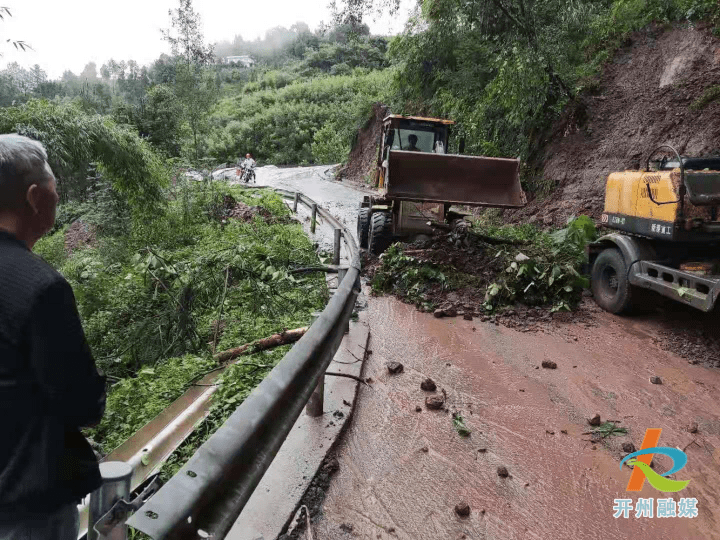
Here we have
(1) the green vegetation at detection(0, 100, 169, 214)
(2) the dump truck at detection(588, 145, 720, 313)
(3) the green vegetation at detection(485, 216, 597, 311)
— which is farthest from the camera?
(1) the green vegetation at detection(0, 100, 169, 214)

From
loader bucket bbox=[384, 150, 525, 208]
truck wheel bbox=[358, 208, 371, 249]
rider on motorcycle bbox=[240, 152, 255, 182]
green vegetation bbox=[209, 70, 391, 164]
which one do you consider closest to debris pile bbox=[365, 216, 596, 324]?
loader bucket bbox=[384, 150, 525, 208]

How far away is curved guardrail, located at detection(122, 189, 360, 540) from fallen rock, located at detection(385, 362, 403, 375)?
6.27 feet

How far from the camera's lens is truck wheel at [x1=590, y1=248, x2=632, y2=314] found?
7.00 metres

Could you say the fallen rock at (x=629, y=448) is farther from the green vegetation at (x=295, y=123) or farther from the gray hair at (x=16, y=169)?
the green vegetation at (x=295, y=123)

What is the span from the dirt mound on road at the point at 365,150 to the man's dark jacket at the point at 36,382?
27.9 meters

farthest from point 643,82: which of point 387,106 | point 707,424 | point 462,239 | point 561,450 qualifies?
point 387,106

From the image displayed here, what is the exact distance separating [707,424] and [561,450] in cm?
148

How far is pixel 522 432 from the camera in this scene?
12.6 ft

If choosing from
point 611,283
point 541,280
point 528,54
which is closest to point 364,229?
point 541,280

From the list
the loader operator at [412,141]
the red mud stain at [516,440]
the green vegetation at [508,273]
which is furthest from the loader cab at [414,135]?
the red mud stain at [516,440]

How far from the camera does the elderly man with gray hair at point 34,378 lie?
1.56 m

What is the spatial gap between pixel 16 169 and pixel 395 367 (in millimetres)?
3695

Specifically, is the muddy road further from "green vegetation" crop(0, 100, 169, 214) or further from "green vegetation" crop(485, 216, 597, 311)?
"green vegetation" crop(0, 100, 169, 214)

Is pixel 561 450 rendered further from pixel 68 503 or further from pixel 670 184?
pixel 670 184
